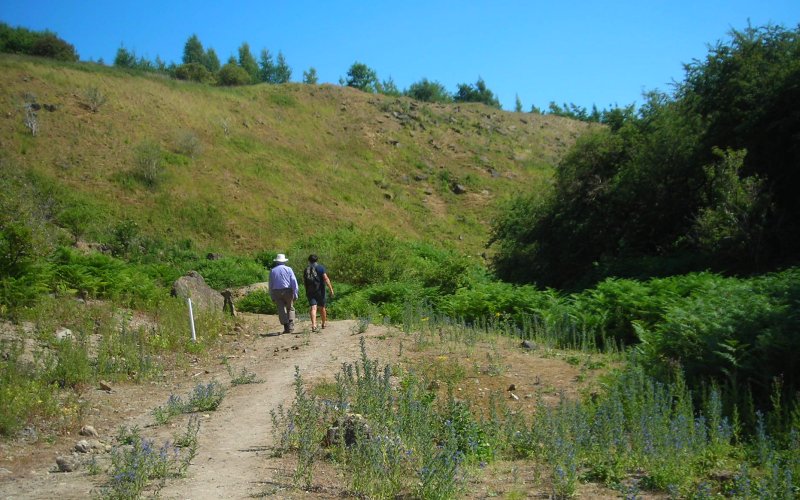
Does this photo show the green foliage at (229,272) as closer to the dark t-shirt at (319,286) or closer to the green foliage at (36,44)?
the dark t-shirt at (319,286)

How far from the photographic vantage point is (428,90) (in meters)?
95.6

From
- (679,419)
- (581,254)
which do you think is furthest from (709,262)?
(679,419)

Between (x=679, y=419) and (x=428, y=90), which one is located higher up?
(x=428, y=90)

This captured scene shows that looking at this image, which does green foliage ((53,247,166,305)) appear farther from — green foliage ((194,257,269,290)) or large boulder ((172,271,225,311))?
green foliage ((194,257,269,290))

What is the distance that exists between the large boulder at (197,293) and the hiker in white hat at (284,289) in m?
2.46

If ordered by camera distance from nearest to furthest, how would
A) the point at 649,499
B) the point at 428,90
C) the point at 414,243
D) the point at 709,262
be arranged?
1. the point at 649,499
2. the point at 709,262
3. the point at 414,243
4. the point at 428,90

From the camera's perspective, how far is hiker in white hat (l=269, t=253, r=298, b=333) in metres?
15.2

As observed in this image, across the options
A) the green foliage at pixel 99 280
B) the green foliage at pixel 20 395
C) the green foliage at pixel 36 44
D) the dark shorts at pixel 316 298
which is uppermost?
the green foliage at pixel 36 44

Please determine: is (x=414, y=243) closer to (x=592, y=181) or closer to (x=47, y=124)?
(x=592, y=181)

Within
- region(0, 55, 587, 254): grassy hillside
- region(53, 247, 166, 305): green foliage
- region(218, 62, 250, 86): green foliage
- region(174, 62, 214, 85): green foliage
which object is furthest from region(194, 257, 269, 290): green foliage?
region(218, 62, 250, 86): green foliage

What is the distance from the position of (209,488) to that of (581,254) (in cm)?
2277

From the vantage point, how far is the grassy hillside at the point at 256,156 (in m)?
37.5

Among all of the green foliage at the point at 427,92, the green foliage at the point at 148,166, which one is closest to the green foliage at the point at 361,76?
the green foliage at the point at 427,92

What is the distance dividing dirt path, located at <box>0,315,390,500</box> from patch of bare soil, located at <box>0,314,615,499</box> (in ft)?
0.04
